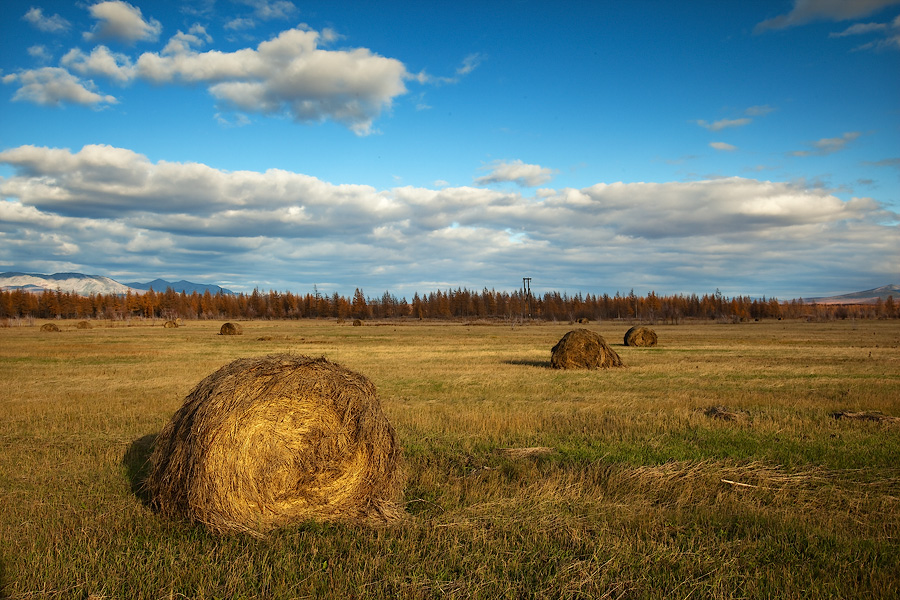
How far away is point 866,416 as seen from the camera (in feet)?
37.3

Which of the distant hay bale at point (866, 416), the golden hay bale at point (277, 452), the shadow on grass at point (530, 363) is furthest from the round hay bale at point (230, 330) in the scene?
the distant hay bale at point (866, 416)

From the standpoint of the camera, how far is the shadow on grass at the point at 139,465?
7219 mm

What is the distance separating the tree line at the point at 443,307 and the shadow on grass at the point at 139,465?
134468mm

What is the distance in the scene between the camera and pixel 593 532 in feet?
19.3

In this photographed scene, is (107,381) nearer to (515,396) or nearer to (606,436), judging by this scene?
(515,396)

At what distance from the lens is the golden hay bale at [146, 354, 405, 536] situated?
6352 mm

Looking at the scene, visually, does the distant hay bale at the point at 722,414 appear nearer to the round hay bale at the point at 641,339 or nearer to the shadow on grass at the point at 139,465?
the shadow on grass at the point at 139,465

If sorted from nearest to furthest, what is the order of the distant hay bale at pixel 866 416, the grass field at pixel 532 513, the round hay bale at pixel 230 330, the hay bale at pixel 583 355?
the grass field at pixel 532 513
the distant hay bale at pixel 866 416
the hay bale at pixel 583 355
the round hay bale at pixel 230 330

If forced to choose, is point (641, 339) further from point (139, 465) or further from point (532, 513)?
point (139, 465)

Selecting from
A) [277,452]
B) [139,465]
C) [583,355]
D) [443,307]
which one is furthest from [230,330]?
[443,307]

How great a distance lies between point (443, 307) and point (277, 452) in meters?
167

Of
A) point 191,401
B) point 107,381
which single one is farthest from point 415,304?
point 191,401

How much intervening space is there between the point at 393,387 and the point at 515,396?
410cm

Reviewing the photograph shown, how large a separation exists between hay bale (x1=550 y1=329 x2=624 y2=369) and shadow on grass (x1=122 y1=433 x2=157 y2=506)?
51.4 feet
